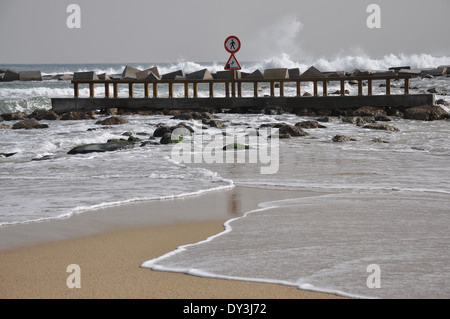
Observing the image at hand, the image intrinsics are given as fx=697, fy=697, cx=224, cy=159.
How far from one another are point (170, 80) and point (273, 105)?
384cm

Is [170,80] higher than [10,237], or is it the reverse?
[170,80]

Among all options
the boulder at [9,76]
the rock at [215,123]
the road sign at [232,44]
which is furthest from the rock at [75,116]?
the boulder at [9,76]

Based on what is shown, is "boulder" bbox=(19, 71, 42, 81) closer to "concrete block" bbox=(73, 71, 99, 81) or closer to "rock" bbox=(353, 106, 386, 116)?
"concrete block" bbox=(73, 71, 99, 81)

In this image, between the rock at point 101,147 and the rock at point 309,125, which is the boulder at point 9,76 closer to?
the rock at point 309,125

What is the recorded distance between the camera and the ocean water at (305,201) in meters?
5.09

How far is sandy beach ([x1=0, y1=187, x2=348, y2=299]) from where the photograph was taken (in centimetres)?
462

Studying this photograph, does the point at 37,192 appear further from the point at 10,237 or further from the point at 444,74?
the point at 444,74

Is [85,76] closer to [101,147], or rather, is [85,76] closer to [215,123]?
[215,123]

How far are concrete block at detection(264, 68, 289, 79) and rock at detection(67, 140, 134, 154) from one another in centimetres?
1105

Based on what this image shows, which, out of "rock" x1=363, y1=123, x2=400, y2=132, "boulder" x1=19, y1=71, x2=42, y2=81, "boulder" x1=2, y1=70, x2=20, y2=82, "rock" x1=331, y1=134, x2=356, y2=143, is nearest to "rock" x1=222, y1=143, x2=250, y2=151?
"rock" x1=331, y1=134, x2=356, y2=143

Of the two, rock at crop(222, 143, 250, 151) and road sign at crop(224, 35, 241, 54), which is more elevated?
road sign at crop(224, 35, 241, 54)

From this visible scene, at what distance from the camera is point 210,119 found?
2102cm

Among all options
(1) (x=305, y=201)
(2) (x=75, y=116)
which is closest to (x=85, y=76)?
(2) (x=75, y=116)

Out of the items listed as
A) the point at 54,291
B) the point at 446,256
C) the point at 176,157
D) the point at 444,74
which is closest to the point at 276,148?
the point at 176,157
